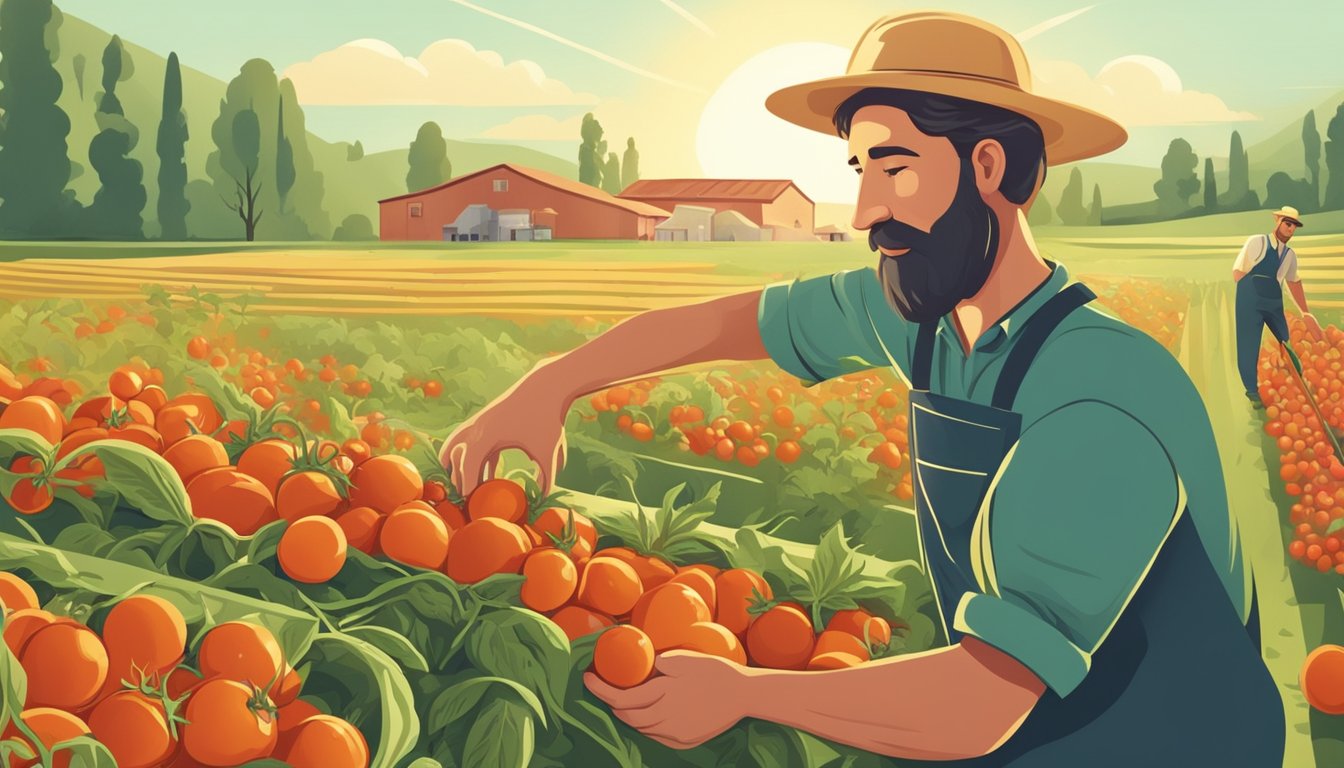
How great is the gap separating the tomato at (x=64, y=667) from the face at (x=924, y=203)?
4.17 feet

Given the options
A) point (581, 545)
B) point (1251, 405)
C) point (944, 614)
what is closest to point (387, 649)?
point (581, 545)

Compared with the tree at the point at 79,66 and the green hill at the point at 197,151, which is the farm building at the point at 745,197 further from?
the tree at the point at 79,66

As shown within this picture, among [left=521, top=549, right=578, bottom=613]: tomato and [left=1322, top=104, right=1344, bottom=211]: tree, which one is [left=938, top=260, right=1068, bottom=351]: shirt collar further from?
[left=1322, top=104, right=1344, bottom=211]: tree

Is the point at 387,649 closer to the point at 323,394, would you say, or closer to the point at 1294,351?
the point at 323,394

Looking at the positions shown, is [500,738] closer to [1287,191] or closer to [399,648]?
[399,648]

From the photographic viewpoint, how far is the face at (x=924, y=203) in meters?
1.65

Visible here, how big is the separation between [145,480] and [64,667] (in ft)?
1.24

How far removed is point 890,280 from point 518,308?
6.91 feet

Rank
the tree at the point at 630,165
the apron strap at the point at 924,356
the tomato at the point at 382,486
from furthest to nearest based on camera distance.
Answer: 1. the tree at the point at 630,165
2. the apron strap at the point at 924,356
3. the tomato at the point at 382,486

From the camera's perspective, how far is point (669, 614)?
156 centimetres

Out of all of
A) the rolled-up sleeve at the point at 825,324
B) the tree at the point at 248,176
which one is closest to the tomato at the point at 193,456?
the rolled-up sleeve at the point at 825,324

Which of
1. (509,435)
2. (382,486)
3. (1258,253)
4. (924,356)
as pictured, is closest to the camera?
A: (382,486)

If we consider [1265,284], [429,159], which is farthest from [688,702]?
[1265,284]

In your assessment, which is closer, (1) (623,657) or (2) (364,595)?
(1) (623,657)
